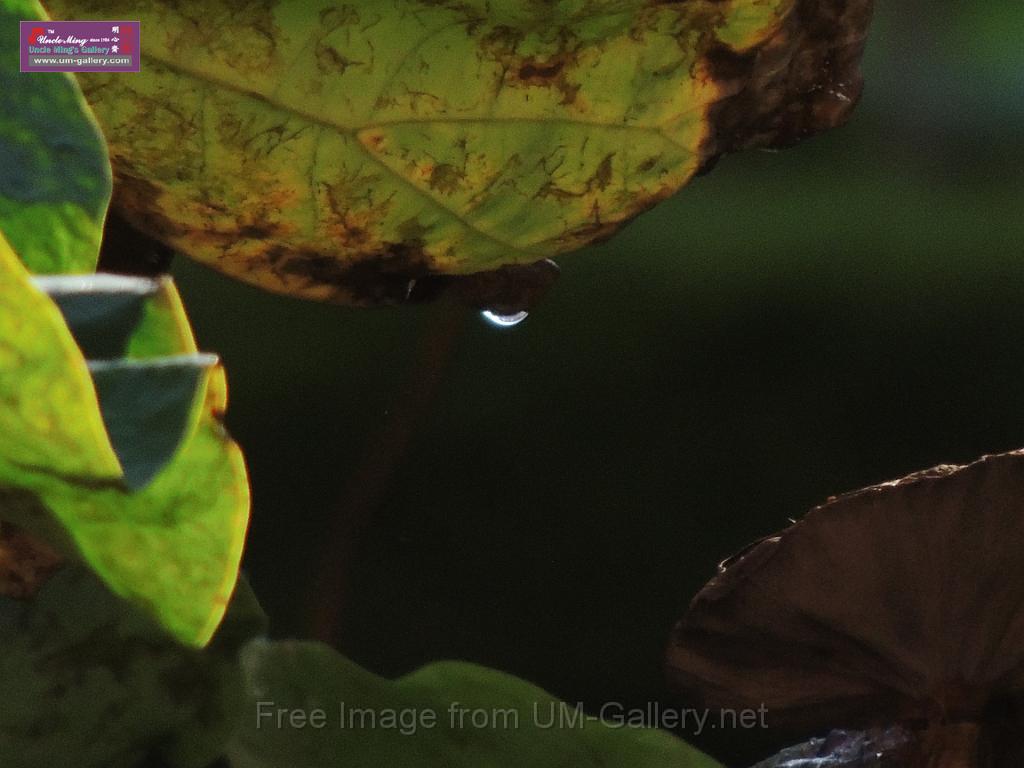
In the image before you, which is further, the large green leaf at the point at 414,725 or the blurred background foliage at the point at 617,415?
the blurred background foliage at the point at 617,415

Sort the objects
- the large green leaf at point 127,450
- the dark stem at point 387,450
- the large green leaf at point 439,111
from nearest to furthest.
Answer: the large green leaf at point 127,450 → the large green leaf at point 439,111 → the dark stem at point 387,450

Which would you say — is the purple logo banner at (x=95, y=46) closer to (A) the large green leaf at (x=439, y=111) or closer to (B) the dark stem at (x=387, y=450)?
(A) the large green leaf at (x=439, y=111)

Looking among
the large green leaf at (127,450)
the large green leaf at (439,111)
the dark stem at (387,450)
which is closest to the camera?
the large green leaf at (127,450)

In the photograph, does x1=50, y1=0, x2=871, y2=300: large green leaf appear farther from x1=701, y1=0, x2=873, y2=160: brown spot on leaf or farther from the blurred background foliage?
the blurred background foliage

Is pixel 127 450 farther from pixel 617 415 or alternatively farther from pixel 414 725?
pixel 617 415

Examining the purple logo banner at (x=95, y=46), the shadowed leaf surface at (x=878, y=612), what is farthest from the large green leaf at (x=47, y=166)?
the shadowed leaf surface at (x=878, y=612)

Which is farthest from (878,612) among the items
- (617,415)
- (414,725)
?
(617,415)
